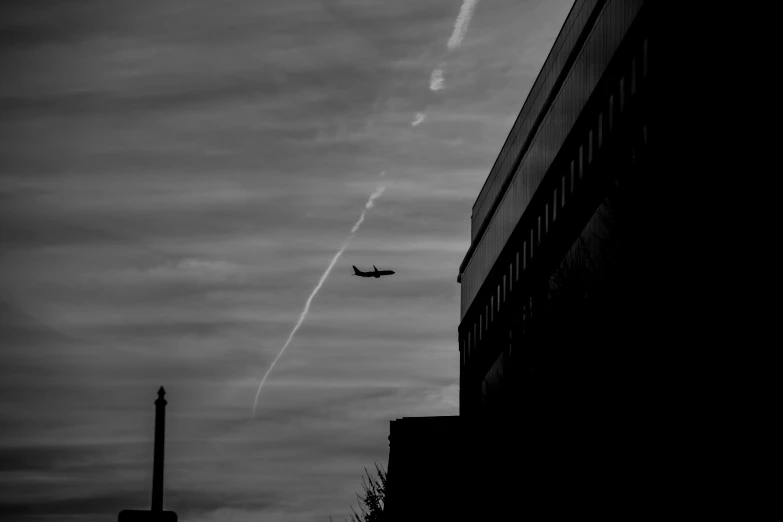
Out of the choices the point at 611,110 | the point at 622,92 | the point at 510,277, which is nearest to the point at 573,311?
the point at 622,92

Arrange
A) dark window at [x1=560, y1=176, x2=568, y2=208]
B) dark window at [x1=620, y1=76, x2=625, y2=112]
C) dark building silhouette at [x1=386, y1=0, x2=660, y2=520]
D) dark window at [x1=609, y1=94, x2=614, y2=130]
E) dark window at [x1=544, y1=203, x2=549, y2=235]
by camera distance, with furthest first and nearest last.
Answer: dark window at [x1=544, y1=203, x2=549, y2=235], dark window at [x1=560, y1=176, x2=568, y2=208], dark window at [x1=609, y1=94, x2=614, y2=130], dark window at [x1=620, y1=76, x2=625, y2=112], dark building silhouette at [x1=386, y1=0, x2=660, y2=520]

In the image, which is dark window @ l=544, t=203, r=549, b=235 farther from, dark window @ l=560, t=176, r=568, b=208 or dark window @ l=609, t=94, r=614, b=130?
dark window @ l=609, t=94, r=614, b=130

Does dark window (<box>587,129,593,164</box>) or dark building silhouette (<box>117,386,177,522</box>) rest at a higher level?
dark window (<box>587,129,593,164</box>)

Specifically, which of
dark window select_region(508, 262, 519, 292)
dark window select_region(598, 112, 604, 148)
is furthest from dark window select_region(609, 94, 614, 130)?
dark window select_region(508, 262, 519, 292)

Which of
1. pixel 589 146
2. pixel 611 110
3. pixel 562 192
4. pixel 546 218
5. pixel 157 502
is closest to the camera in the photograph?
pixel 157 502

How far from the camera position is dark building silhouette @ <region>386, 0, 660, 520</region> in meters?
23.5

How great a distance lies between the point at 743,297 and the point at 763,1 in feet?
53.2

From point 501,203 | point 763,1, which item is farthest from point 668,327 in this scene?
point 501,203

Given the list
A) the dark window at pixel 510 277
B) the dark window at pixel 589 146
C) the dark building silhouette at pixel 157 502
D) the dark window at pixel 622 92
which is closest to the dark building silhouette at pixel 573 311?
the dark window at pixel 622 92

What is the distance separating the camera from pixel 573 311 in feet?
90.8

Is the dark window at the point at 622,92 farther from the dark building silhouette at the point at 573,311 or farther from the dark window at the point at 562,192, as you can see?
the dark window at the point at 562,192

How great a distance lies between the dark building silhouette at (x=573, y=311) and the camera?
2345cm

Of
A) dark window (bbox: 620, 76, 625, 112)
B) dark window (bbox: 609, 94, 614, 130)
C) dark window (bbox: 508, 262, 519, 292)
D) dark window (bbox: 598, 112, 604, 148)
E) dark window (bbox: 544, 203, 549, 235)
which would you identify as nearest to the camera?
dark window (bbox: 620, 76, 625, 112)

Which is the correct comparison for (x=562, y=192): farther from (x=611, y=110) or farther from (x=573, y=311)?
(x=573, y=311)
